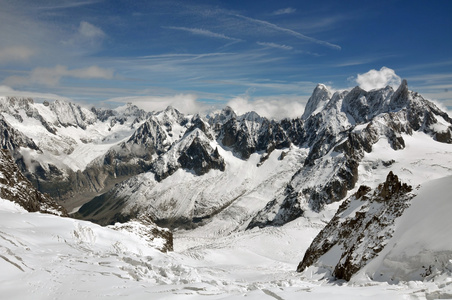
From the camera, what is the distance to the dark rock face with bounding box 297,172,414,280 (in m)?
34.6

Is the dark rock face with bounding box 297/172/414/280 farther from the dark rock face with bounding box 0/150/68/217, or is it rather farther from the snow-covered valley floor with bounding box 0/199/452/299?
the dark rock face with bounding box 0/150/68/217

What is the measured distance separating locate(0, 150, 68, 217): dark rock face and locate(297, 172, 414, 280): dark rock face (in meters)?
58.5

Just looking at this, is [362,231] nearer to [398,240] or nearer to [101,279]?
[398,240]

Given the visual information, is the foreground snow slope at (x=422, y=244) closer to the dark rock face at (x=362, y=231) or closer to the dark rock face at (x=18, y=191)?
the dark rock face at (x=362, y=231)

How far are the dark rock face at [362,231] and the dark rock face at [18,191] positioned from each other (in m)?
58.5

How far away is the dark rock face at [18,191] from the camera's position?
6384 cm

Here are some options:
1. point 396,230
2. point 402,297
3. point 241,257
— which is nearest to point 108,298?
point 402,297

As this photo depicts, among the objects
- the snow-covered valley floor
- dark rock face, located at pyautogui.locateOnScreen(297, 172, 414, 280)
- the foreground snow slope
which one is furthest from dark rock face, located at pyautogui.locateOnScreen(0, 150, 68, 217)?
the foreground snow slope

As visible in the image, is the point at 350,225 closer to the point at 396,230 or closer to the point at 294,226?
the point at 396,230

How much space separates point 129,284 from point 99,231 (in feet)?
105

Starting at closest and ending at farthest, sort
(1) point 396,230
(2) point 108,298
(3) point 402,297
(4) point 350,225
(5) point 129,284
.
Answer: (3) point 402,297 → (2) point 108,298 → (5) point 129,284 → (1) point 396,230 → (4) point 350,225

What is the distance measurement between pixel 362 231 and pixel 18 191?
219ft

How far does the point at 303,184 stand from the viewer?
19025 cm

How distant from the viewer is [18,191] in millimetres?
66438
